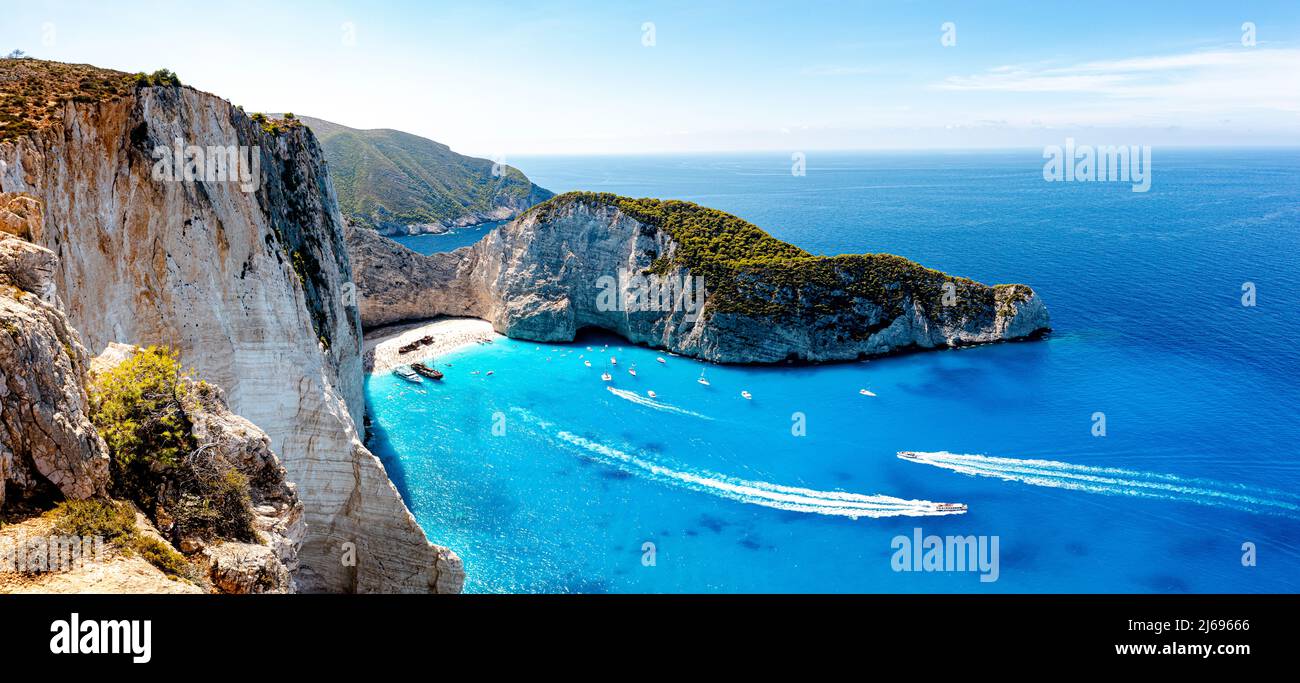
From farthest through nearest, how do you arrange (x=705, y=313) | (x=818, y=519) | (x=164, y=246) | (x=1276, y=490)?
(x=705, y=313), (x=1276, y=490), (x=818, y=519), (x=164, y=246)

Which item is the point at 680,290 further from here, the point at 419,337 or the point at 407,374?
the point at 419,337

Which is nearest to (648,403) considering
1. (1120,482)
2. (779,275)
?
(779,275)

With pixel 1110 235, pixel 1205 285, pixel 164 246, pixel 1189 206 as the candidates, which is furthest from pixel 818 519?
pixel 1189 206

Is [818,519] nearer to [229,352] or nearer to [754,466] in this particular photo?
[754,466]

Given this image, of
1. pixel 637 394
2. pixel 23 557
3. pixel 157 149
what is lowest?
pixel 637 394

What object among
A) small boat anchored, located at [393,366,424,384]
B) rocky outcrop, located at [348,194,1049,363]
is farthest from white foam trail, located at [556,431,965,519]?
small boat anchored, located at [393,366,424,384]
